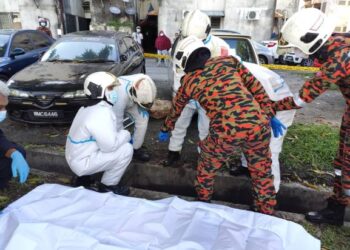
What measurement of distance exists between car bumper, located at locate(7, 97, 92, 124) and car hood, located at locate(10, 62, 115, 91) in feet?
0.68

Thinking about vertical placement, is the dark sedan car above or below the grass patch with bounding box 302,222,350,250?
above

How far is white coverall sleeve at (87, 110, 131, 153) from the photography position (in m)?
2.62

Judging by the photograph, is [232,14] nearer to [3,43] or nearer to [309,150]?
[3,43]

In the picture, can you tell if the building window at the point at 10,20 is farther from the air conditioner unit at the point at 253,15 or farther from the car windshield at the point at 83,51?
the car windshield at the point at 83,51

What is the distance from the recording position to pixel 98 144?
2.76 m

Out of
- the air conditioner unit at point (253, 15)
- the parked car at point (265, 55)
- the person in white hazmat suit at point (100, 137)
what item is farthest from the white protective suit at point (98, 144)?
the air conditioner unit at point (253, 15)

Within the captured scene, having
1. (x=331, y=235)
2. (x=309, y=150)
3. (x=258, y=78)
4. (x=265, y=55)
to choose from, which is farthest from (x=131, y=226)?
(x=265, y=55)

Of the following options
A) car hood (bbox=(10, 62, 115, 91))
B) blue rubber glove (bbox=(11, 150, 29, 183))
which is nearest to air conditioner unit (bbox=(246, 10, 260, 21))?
car hood (bbox=(10, 62, 115, 91))

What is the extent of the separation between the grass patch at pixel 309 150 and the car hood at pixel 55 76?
9.74 feet

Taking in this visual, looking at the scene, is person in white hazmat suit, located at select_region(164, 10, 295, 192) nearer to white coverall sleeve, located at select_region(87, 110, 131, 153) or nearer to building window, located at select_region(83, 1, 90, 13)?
white coverall sleeve, located at select_region(87, 110, 131, 153)

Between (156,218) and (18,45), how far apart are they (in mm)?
6508

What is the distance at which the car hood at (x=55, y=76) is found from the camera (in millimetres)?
4270

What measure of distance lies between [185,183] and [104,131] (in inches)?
51.3

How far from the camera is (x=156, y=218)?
2.03 meters
